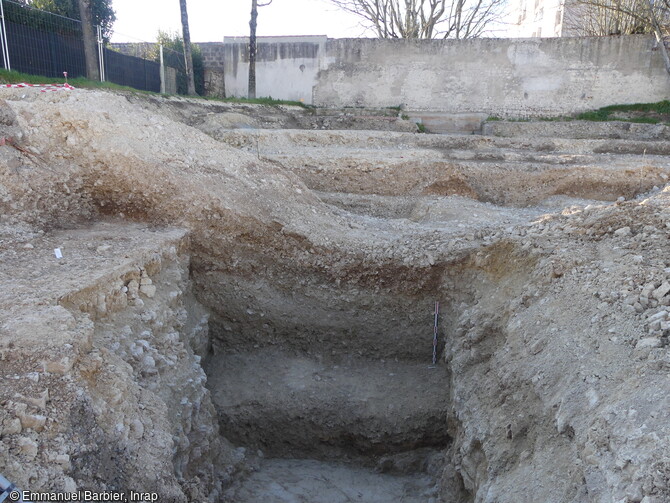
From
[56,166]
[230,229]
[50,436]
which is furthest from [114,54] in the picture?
[50,436]

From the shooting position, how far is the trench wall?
15055mm

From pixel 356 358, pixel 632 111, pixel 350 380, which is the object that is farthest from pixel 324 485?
pixel 632 111

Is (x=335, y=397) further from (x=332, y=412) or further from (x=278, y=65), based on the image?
(x=278, y=65)

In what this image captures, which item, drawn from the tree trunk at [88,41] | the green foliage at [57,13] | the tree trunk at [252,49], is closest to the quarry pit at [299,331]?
the green foliage at [57,13]

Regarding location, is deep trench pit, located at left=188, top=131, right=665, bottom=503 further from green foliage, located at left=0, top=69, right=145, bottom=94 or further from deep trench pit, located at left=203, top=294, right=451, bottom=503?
green foliage, located at left=0, top=69, right=145, bottom=94

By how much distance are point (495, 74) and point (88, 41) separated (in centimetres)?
Result: 1125

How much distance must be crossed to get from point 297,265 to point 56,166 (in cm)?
296

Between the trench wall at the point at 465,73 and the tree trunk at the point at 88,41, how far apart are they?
17.5 ft

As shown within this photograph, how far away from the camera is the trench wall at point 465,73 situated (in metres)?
15.1

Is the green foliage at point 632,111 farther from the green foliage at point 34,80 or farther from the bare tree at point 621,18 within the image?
the green foliage at point 34,80

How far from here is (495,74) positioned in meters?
15.6

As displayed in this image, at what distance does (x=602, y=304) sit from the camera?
3.52 metres

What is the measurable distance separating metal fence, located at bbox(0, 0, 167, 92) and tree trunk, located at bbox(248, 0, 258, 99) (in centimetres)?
351

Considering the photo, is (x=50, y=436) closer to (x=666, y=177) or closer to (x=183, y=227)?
(x=183, y=227)
